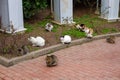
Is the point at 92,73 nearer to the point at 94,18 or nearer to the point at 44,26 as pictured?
the point at 44,26

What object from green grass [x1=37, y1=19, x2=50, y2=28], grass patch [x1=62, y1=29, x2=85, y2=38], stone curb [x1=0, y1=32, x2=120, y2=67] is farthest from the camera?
green grass [x1=37, y1=19, x2=50, y2=28]

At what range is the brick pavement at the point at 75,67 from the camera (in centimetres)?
611

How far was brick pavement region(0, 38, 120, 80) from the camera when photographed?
6.11m

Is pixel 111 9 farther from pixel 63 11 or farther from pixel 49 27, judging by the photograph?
pixel 49 27

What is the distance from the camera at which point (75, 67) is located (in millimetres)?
6621

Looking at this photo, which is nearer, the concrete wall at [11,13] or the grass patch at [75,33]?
the concrete wall at [11,13]

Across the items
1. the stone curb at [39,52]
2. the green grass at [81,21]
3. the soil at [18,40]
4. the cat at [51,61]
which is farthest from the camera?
the green grass at [81,21]

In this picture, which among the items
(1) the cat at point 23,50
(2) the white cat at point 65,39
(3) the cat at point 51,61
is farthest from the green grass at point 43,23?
(3) the cat at point 51,61

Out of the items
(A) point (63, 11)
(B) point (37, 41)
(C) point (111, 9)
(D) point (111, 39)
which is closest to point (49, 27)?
(A) point (63, 11)

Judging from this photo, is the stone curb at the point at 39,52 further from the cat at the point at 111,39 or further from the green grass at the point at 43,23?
the green grass at the point at 43,23

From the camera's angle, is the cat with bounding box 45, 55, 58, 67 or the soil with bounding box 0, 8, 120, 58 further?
the soil with bounding box 0, 8, 120, 58

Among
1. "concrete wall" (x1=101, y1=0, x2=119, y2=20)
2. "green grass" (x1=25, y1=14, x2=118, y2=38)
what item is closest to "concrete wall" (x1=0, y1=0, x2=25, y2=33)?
"green grass" (x1=25, y1=14, x2=118, y2=38)

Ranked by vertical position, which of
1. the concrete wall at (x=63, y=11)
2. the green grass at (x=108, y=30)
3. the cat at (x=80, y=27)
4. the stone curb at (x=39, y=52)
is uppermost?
the concrete wall at (x=63, y=11)

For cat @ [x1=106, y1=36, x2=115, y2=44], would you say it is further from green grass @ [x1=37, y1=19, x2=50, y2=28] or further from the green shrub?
the green shrub
